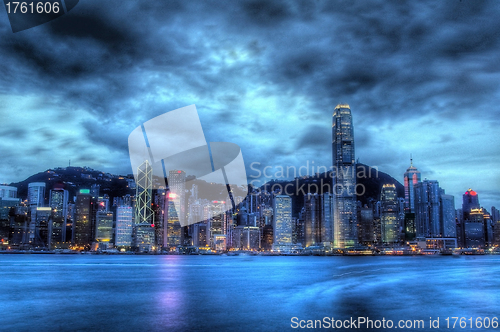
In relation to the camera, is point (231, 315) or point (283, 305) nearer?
point (231, 315)

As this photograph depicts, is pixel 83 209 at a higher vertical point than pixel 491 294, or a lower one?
higher

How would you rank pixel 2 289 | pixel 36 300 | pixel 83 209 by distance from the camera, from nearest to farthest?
pixel 36 300, pixel 2 289, pixel 83 209

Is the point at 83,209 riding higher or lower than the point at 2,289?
higher

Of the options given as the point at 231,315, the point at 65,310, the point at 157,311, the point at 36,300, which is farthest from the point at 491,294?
the point at 36,300

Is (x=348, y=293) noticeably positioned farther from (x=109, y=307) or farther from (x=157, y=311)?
(x=109, y=307)

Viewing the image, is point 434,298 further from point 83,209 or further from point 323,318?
point 83,209

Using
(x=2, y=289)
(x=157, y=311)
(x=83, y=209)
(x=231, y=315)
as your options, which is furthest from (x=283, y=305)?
(x=83, y=209)

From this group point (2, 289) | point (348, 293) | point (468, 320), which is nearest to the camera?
point (468, 320)

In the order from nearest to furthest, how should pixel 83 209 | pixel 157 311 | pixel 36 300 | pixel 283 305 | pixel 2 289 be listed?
pixel 157 311, pixel 283 305, pixel 36 300, pixel 2 289, pixel 83 209

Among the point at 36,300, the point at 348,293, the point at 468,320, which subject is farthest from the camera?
the point at 348,293
